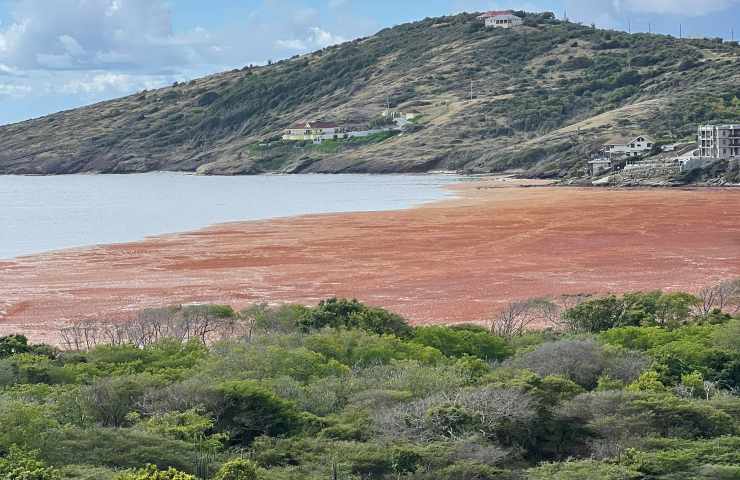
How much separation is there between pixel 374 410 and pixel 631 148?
10781 centimetres

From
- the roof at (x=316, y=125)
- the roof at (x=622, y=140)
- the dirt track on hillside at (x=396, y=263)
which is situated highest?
the roof at (x=316, y=125)

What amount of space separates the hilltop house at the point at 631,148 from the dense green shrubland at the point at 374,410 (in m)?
96.7

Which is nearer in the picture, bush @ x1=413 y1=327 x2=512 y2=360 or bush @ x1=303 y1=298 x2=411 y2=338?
bush @ x1=413 y1=327 x2=512 y2=360

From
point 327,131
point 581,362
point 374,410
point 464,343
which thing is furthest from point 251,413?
point 327,131

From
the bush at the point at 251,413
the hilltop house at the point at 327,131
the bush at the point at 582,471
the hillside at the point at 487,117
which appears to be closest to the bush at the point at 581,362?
the bush at the point at 582,471

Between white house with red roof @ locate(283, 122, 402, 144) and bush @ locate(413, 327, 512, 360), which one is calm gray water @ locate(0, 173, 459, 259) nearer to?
white house with red roof @ locate(283, 122, 402, 144)

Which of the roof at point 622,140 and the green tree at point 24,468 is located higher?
the roof at point 622,140

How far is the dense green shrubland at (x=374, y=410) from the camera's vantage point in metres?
15.6

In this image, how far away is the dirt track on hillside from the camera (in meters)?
39.6

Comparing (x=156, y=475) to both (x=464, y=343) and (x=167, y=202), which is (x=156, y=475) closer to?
(x=464, y=343)

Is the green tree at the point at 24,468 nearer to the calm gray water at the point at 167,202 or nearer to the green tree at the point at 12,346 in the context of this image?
the green tree at the point at 12,346

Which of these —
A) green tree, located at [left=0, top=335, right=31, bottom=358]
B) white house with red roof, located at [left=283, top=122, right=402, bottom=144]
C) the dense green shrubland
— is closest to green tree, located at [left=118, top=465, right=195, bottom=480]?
the dense green shrubland

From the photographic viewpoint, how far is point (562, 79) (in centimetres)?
17925

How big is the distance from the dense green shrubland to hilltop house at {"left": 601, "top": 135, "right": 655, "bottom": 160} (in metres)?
96.7
